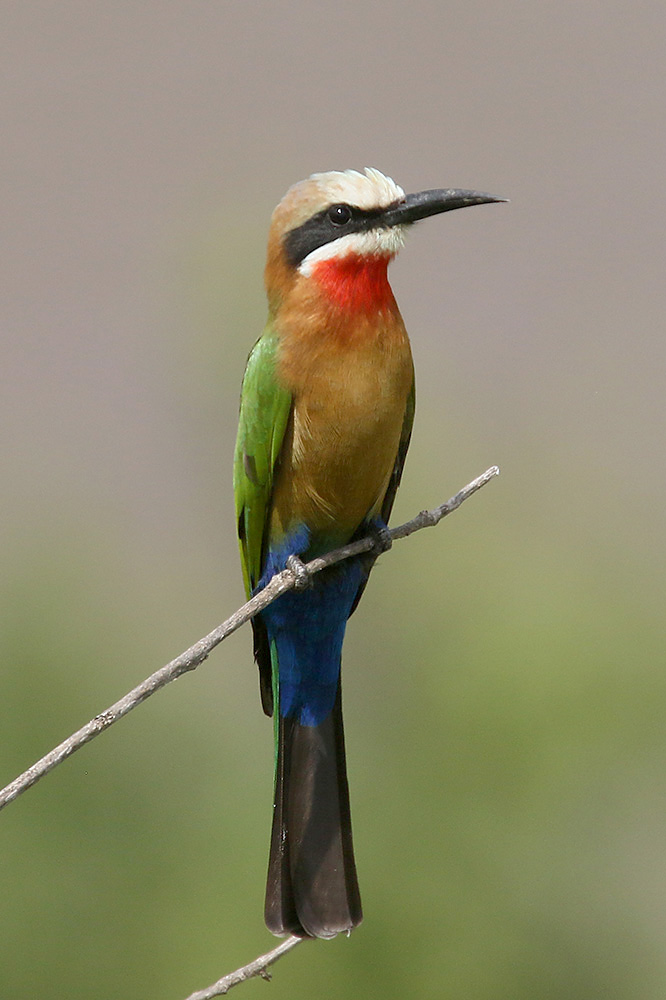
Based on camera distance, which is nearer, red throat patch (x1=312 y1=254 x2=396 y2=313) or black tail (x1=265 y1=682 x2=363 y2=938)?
red throat patch (x1=312 y1=254 x2=396 y2=313)

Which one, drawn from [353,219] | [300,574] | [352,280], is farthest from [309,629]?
[353,219]

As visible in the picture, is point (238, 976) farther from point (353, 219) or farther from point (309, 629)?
point (353, 219)

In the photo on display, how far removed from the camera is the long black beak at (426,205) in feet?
7.91

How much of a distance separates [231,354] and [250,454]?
116 centimetres

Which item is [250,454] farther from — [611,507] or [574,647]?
Result: [611,507]

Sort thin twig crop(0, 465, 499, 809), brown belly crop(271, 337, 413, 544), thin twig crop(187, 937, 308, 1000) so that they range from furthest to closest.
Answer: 1. brown belly crop(271, 337, 413, 544)
2. thin twig crop(187, 937, 308, 1000)
3. thin twig crop(0, 465, 499, 809)

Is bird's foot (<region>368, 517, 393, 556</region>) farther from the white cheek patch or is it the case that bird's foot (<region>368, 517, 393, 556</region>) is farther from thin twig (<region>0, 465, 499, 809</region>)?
the white cheek patch

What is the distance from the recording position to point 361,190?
2.41 m

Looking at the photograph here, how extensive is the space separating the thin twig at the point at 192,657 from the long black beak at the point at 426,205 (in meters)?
0.52

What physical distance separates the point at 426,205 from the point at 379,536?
651 millimetres

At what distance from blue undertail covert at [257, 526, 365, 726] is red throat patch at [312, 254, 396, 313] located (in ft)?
1.55

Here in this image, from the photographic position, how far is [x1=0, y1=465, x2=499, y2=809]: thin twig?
1.69 meters

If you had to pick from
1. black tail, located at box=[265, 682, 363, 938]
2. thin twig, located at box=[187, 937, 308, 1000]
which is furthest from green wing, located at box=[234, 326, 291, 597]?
thin twig, located at box=[187, 937, 308, 1000]

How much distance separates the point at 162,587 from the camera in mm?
4219
